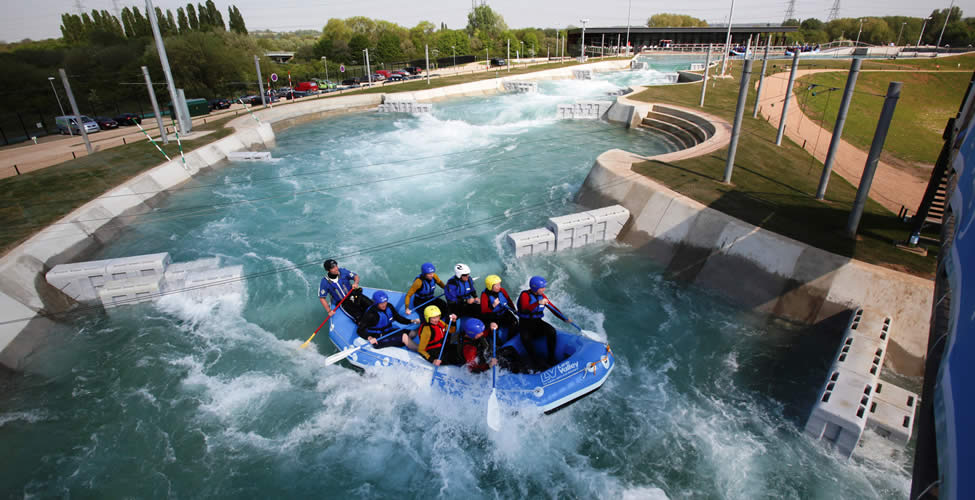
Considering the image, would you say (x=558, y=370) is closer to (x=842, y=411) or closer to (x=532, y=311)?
(x=532, y=311)

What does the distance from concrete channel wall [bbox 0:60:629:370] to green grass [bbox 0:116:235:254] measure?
401 millimetres

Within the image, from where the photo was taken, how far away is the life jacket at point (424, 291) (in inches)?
360

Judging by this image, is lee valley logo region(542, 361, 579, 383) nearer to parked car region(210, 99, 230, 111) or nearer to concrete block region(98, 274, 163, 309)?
concrete block region(98, 274, 163, 309)

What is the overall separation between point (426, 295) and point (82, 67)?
1923 inches

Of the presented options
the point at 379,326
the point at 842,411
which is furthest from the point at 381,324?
the point at 842,411

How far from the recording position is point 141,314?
10719 millimetres

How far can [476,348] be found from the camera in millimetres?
7688

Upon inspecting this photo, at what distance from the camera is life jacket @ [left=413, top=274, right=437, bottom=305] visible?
9148 mm

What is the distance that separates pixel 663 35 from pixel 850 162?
81250mm

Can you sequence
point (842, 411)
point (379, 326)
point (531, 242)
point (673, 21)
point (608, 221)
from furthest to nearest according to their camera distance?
point (673, 21), point (608, 221), point (531, 242), point (379, 326), point (842, 411)

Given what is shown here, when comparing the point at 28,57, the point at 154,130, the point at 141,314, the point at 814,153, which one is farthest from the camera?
the point at 28,57

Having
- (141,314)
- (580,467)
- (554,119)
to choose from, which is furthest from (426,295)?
(554,119)

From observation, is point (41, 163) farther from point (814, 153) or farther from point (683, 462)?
point (814, 153)

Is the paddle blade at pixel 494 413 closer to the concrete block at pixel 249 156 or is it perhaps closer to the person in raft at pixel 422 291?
the person in raft at pixel 422 291
